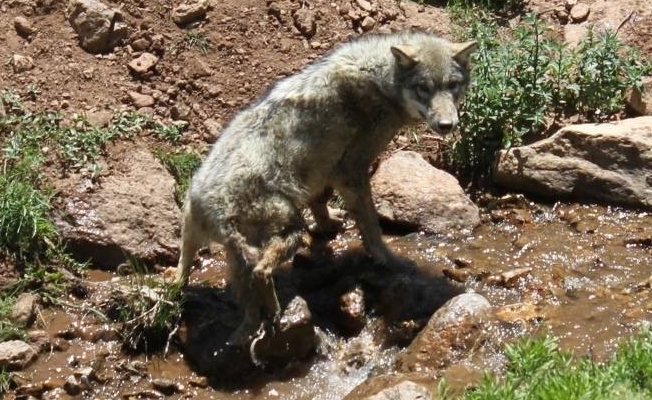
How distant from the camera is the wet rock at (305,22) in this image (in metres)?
10.5

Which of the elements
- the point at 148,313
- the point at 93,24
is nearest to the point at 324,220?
the point at 148,313

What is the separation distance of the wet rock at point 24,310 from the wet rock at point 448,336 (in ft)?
8.78

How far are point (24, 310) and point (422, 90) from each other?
327cm

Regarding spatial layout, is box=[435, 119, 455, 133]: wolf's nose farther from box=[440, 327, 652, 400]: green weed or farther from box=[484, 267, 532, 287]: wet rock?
box=[440, 327, 652, 400]: green weed

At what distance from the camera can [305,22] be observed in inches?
414

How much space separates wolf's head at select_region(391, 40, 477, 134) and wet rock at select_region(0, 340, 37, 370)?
3184mm

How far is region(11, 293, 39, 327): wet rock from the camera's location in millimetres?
7992

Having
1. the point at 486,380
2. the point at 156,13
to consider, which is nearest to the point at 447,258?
the point at 486,380

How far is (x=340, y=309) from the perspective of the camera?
318 inches

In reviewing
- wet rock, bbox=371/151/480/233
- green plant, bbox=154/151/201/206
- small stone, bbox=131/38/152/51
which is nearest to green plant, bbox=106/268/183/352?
green plant, bbox=154/151/201/206

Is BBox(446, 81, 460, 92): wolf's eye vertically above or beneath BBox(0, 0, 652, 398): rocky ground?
above

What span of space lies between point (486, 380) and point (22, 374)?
3.25 m

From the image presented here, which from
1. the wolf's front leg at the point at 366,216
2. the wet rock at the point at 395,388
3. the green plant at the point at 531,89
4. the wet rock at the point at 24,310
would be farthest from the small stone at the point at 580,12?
the wet rock at the point at 24,310

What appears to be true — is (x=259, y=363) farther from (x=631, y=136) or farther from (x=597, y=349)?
(x=631, y=136)
